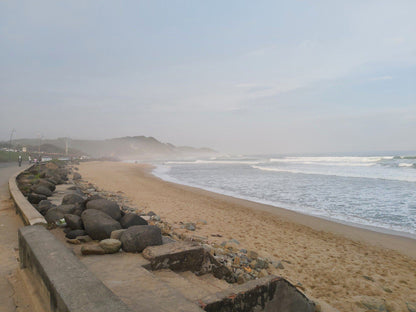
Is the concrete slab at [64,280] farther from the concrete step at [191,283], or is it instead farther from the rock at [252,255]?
the rock at [252,255]

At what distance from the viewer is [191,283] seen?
3465 mm

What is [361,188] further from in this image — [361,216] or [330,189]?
[361,216]

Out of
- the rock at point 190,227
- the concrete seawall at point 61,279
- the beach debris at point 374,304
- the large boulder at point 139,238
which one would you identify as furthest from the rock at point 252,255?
the concrete seawall at point 61,279

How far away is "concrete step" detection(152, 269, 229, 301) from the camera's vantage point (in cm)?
317

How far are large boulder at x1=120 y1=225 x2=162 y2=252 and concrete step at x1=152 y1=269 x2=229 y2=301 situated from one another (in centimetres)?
60

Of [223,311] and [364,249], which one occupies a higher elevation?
[223,311]

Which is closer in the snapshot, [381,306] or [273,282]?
[273,282]

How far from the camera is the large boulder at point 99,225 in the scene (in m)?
4.73

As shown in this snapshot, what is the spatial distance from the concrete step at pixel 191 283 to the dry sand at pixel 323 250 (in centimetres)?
180

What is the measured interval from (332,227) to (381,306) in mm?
4898

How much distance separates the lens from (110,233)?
475 cm

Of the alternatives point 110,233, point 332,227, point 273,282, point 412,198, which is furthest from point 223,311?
point 412,198

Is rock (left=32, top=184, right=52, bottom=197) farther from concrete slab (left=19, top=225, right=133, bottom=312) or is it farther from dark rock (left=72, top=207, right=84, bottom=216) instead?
concrete slab (left=19, top=225, right=133, bottom=312)

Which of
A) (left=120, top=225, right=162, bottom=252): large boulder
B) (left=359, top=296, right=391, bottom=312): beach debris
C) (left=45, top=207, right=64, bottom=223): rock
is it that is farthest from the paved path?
(left=359, top=296, right=391, bottom=312): beach debris
